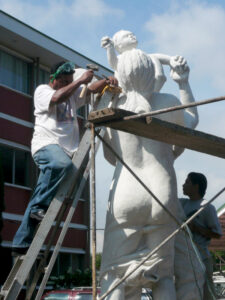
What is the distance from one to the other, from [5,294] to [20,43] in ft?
58.0

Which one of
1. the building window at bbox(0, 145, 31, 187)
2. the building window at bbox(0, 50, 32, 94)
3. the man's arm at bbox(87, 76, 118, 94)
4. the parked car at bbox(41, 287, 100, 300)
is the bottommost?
the parked car at bbox(41, 287, 100, 300)

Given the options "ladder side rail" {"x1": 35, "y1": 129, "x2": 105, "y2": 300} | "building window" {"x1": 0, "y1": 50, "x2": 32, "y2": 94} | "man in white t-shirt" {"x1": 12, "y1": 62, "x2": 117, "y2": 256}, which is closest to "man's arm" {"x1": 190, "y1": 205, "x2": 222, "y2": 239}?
"ladder side rail" {"x1": 35, "y1": 129, "x2": 105, "y2": 300}

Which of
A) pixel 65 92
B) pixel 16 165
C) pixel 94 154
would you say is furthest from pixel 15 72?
pixel 94 154

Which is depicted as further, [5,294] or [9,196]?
[9,196]

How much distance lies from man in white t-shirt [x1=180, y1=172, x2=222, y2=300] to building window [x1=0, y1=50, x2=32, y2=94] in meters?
16.3

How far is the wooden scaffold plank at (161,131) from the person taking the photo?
14.0ft

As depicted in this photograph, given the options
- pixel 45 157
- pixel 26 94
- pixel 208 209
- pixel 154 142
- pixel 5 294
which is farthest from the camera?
pixel 26 94

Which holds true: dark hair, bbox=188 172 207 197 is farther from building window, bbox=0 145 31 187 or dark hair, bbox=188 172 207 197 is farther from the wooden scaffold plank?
building window, bbox=0 145 31 187

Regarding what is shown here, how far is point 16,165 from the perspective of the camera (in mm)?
21766

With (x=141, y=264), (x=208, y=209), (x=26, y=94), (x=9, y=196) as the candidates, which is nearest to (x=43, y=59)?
(x=26, y=94)

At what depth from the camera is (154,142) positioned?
5.23 metres

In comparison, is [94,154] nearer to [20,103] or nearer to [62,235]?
[62,235]

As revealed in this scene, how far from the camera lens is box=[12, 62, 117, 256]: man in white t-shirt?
4.75 m

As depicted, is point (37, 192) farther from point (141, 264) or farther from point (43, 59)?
point (43, 59)
